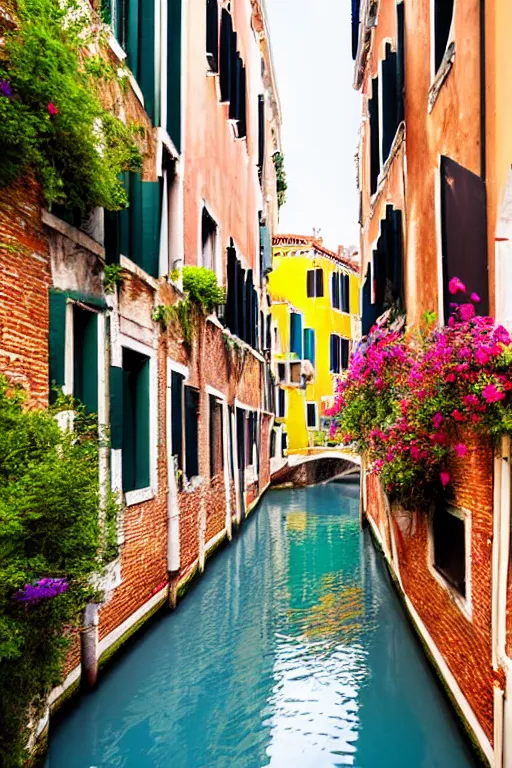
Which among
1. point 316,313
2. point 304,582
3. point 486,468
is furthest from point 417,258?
point 316,313

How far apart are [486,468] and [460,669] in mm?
1364

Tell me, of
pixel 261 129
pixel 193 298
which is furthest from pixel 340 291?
pixel 193 298

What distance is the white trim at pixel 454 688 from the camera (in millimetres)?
3757

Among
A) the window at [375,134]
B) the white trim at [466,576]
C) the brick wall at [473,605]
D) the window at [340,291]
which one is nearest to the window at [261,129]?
the window at [375,134]

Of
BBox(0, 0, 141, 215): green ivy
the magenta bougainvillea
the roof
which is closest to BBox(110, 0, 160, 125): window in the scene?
BBox(0, 0, 141, 215): green ivy

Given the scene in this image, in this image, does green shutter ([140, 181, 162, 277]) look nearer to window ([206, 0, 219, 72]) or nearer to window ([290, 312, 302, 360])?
window ([206, 0, 219, 72])

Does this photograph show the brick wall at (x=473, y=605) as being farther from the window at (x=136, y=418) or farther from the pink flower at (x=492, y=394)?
the window at (x=136, y=418)

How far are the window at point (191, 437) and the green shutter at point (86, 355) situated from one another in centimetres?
306

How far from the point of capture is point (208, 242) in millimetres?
10102

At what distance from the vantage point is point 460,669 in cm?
445

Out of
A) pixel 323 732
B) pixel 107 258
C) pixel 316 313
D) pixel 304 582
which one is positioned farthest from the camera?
pixel 316 313

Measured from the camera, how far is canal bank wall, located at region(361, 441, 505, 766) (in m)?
3.75

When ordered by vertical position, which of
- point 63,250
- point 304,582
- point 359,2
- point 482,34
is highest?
point 359,2

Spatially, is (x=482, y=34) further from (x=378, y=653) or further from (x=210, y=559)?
(x=210, y=559)
